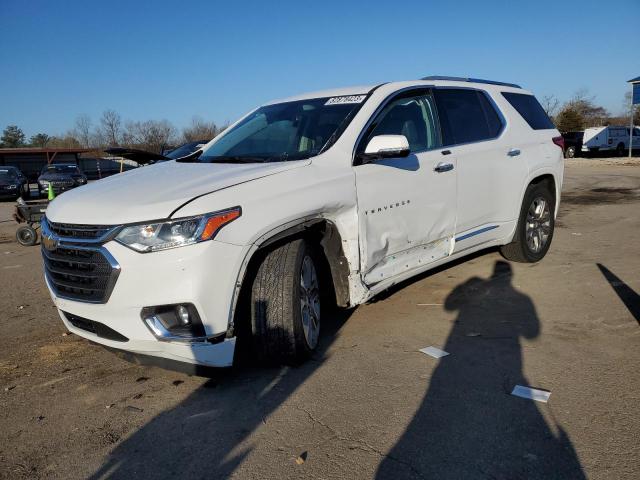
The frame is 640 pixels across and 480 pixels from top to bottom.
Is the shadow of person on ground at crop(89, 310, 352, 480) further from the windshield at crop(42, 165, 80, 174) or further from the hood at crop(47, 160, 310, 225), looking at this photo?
the windshield at crop(42, 165, 80, 174)

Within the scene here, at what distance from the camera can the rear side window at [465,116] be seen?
4.70 m

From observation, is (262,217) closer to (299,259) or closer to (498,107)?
(299,259)

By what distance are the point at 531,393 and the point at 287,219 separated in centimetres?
175

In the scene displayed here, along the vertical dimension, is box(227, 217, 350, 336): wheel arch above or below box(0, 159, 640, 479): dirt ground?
above

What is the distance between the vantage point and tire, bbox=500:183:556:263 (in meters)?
5.64

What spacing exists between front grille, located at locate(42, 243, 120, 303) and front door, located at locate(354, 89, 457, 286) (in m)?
1.66

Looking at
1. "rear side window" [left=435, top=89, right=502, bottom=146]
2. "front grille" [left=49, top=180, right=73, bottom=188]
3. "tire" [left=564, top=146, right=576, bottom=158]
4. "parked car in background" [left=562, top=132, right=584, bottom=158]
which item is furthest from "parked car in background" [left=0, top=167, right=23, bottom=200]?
"tire" [left=564, top=146, right=576, bottom=158]

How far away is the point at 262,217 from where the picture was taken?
10.2 ft

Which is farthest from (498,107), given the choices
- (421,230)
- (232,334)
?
(232,334)

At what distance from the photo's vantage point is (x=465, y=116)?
16.3ft

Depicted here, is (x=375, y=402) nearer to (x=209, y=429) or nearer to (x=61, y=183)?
(x=209, y=429)

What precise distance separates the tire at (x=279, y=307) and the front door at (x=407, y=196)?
60 cm

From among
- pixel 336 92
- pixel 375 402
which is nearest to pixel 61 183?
pixel 336 92

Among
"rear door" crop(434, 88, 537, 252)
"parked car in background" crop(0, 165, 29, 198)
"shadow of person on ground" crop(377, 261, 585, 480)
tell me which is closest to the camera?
"shadow of person on ground" crop(377, 261, 585, 480)
